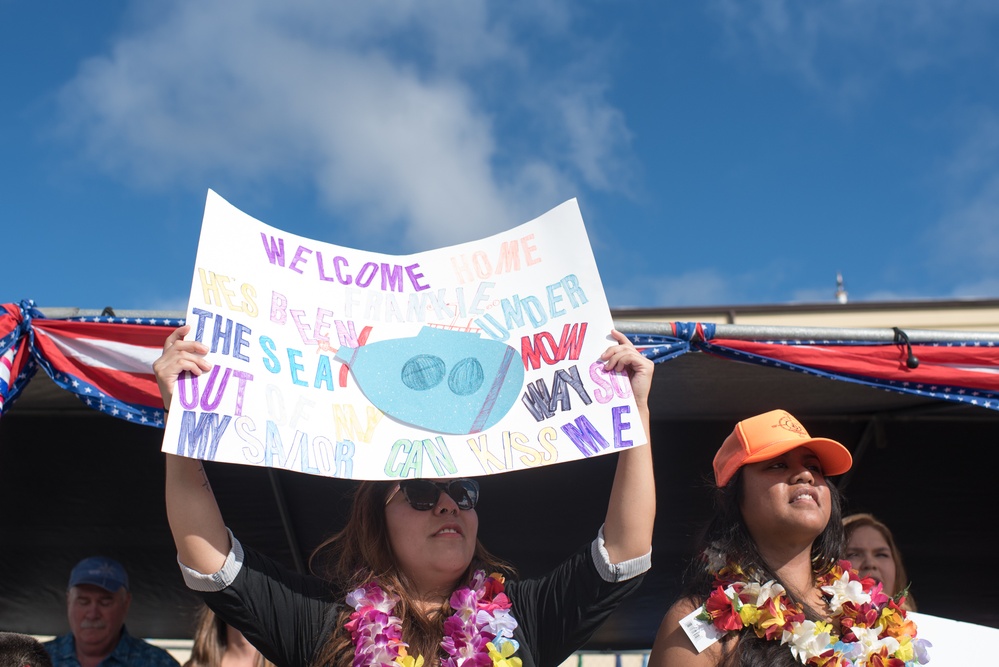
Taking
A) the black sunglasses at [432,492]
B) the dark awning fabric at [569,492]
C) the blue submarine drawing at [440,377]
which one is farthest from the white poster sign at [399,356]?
the dark awning fabric at [569,492]

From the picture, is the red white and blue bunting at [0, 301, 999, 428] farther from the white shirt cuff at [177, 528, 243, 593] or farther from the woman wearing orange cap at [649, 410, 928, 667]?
the white shirt cuff at [177, 528, 243, 593]

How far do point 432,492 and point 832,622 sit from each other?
3.37 ft

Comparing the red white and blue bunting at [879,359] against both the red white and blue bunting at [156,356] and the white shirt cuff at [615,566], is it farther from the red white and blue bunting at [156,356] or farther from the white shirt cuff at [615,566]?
the white shirt cuff at [615,566]

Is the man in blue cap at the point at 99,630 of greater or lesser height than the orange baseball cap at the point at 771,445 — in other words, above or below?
below

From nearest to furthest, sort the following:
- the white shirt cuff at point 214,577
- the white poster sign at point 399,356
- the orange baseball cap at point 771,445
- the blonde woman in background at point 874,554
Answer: the white shirt cuff at point 214,577
the white poster sign at point 399,356
the orange baseball cap at point 771,445
the blonde woman in background at point 874,554

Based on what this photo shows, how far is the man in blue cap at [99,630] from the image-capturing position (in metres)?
3.64

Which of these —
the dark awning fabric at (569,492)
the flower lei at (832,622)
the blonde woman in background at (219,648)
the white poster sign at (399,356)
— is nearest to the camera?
the white poster sign at (399,356)

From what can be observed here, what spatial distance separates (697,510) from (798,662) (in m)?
2.05

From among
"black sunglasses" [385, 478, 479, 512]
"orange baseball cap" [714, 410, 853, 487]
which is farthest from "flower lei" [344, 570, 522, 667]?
"orange baseball cap" [714, 410, 853, 487]

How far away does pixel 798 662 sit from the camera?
6.85ft

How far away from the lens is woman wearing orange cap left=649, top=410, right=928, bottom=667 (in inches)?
83.0

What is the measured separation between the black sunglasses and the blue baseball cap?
213cm

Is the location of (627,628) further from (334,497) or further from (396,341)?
(396,341)

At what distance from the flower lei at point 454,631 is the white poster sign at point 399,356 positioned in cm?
30
